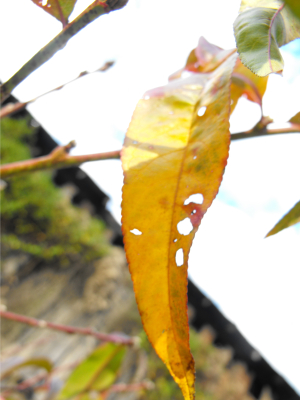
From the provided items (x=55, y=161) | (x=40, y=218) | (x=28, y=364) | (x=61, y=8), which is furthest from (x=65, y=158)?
(x=40, y=218)

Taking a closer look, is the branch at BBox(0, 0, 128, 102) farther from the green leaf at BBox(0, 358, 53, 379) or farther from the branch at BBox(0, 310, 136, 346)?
the green leaf at BBox(0, 358, 53, 379)

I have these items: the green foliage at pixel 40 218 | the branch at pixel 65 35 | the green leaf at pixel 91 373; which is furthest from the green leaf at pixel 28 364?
the green foliage at pixel 40 218

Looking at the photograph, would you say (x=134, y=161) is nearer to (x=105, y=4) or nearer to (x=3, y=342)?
(x=105, y=4)

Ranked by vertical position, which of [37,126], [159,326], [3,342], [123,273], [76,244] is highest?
[159,326]

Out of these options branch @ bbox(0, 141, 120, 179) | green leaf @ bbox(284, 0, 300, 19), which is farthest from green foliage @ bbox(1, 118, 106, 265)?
green leaf @ bbox(284, 0, 300, 19)

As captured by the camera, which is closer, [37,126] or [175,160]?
[175,160]

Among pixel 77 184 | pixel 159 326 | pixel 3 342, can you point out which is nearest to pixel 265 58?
pixel 159 326
